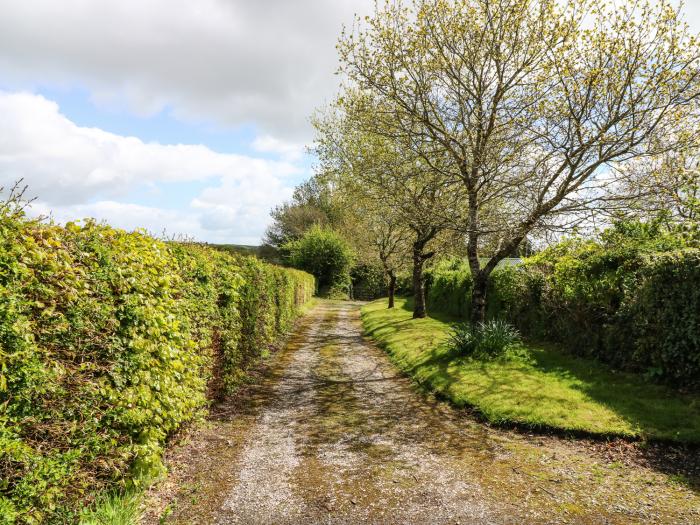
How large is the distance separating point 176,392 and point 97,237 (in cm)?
251

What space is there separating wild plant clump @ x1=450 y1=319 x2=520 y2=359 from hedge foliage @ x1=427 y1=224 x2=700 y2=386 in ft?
6.89

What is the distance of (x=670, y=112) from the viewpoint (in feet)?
34.6

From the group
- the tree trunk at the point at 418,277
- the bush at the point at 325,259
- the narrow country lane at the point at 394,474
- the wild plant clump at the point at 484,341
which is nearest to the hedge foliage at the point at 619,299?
the wild plant clump at the point at 484,341

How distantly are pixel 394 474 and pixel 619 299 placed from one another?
8.52 m

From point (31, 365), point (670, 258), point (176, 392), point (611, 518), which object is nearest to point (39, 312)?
point (31, 365)

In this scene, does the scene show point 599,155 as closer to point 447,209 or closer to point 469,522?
point 447,209

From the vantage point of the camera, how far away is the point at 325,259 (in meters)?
48.2

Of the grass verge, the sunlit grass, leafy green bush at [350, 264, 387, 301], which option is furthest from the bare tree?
leafy green bush at [350, 264, 387, 301]

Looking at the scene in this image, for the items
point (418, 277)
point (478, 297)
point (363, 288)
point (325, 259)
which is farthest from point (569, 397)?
point (363, 288)

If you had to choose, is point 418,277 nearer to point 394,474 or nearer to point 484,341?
point 484,341

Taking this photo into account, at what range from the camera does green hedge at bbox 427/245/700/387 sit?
9.35 meters

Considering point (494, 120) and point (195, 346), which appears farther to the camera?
point (494, 120)

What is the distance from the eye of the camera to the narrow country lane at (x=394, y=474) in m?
5.42

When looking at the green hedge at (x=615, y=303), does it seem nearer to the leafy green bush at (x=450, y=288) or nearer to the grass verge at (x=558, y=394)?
the grass verge at (x=558, y=394)
